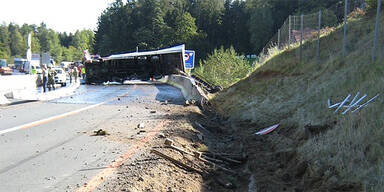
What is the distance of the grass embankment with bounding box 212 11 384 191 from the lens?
5664mm

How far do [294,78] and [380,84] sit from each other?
6.13 metres

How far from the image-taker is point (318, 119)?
8.52 m

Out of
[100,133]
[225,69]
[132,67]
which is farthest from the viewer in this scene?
[225,69]

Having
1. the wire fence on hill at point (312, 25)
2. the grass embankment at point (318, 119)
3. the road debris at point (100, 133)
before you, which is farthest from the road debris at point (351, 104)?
the wire fence on hill at point (312, 25)

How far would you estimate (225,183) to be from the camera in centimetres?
653

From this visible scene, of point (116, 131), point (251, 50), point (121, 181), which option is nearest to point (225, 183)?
point (121, 181)

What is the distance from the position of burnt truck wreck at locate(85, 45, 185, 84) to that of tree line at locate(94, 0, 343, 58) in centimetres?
7009

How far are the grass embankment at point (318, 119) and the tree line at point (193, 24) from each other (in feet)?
283

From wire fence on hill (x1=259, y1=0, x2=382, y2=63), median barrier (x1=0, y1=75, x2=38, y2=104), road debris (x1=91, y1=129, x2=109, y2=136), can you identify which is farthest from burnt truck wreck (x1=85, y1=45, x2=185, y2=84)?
road debris (x1=91, y1=129, x2=109, y2=136)

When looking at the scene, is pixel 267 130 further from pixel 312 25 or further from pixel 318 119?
pixel 312 25

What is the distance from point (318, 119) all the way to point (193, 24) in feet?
342

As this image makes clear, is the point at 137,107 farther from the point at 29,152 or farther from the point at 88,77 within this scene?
the point at 88,77

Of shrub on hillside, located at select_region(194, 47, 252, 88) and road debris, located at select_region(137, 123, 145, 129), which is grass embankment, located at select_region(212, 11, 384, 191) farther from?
shrub on hillside, located at select_region(194, 47, 252, 88)

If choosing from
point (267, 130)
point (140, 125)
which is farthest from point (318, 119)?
point (140, 125)
